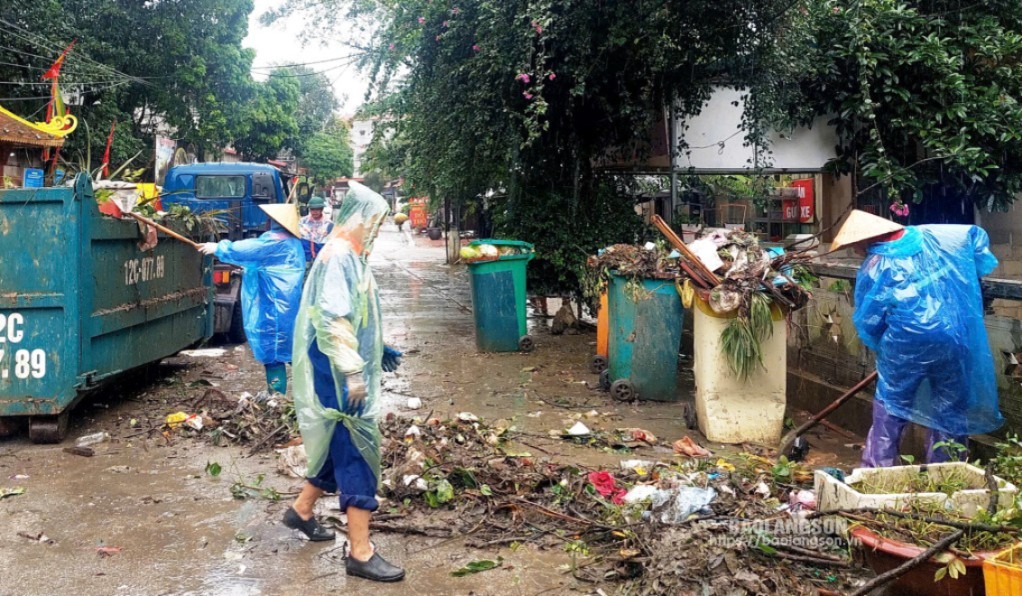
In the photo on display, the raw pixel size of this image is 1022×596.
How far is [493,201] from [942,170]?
19.0 feet

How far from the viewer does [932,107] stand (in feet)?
29.3

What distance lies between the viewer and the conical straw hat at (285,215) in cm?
616

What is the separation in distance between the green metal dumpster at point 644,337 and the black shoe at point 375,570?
363 centimetres

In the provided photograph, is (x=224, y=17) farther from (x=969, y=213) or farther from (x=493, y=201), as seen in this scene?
(x=969, y=213)

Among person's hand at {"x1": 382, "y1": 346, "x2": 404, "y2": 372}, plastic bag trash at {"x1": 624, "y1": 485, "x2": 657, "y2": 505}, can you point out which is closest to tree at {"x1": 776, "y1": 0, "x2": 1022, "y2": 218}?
plastic bag trash at {"x1": 624, "y1": 485, "x2": 657, "y2": 505}

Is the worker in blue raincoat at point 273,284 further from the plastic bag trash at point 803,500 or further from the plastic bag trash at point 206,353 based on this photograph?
the plastic bag trash at point 803,500

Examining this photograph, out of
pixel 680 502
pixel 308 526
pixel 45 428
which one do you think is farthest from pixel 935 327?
pixel 45 428

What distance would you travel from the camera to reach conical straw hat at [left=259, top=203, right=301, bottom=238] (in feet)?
20.2

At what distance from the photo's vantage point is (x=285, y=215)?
20.4ft

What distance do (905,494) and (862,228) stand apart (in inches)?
66.8

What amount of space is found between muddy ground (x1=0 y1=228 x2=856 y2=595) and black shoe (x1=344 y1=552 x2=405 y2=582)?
0.16ft

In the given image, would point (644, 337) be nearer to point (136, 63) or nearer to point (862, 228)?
point (862, 228)

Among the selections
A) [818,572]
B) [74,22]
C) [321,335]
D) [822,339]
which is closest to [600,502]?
[818,572]

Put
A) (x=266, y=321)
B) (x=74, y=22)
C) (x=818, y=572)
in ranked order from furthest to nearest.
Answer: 1. (x=74, y=22)
2. (x=266, y=321)
3. (x=818, y=572)
